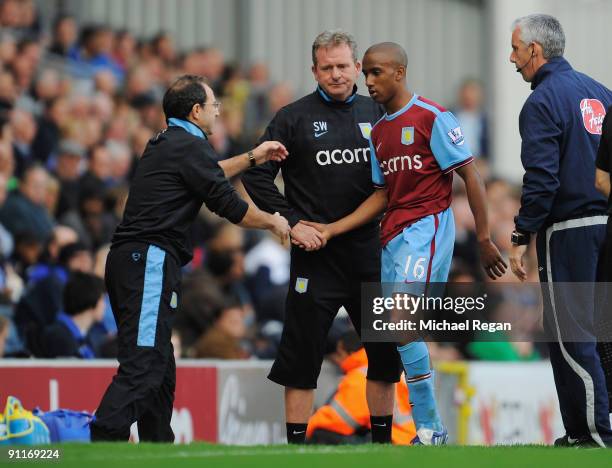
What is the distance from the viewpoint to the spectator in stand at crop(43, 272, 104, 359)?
11117mm

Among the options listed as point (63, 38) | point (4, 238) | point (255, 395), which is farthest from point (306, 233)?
point (63, 38)

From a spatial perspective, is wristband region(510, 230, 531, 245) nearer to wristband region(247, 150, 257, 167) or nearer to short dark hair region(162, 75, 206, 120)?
wristband region(247, 150, 257, 167)

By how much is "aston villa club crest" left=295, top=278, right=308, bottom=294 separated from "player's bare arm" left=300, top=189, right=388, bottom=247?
0.33 m

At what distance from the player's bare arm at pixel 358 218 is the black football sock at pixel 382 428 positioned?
3.92ft

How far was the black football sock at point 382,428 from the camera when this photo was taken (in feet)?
30.0

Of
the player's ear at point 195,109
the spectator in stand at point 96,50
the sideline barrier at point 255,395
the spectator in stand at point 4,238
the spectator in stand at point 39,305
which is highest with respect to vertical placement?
the spectator in stand at point 96,50

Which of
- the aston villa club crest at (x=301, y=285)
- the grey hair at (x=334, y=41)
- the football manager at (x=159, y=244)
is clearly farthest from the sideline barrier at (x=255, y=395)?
the grey hair at (x=334, y=41)

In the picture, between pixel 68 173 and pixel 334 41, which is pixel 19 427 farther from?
pixel 68 173

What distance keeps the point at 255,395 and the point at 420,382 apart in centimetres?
394

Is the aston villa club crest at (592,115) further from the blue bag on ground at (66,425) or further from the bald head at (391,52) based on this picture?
the blue bag on ground at (66,425)

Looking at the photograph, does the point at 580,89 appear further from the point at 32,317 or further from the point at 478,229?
the point at 32,317

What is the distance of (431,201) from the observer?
8508 mm

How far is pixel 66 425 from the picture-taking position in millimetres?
9602

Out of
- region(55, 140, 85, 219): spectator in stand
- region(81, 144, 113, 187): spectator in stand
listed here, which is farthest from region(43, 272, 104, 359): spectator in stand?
region(81, 144, 113, 187): spectator in stand
